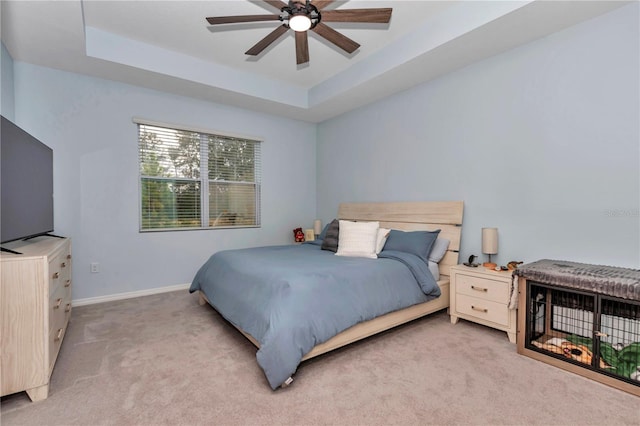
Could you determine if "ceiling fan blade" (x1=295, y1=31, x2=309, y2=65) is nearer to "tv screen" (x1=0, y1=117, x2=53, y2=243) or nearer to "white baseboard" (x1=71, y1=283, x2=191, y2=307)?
"tv screen" (x1=0, y1=117, x2=53, y2=243)

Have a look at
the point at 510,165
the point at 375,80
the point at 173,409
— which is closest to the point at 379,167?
the point at 375,80

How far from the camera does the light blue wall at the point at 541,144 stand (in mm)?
2314

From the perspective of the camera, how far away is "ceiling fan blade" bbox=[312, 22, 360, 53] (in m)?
2.29

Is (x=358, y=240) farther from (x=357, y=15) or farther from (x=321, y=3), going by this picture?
(x=321, y=3)

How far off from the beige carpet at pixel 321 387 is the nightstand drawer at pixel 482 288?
1.10 ft

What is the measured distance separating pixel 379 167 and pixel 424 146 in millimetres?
730

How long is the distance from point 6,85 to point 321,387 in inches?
149

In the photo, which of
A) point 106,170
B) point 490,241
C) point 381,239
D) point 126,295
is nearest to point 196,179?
point 106,170

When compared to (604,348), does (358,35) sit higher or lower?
higher

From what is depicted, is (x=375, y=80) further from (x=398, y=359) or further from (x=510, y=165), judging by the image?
(x=398, y=359)

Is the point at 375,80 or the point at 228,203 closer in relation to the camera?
the point at 375,80

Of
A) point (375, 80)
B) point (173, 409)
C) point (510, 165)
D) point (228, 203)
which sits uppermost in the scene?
point (375, 80)

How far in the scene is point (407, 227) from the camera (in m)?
3.72

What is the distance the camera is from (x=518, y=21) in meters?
2.45
